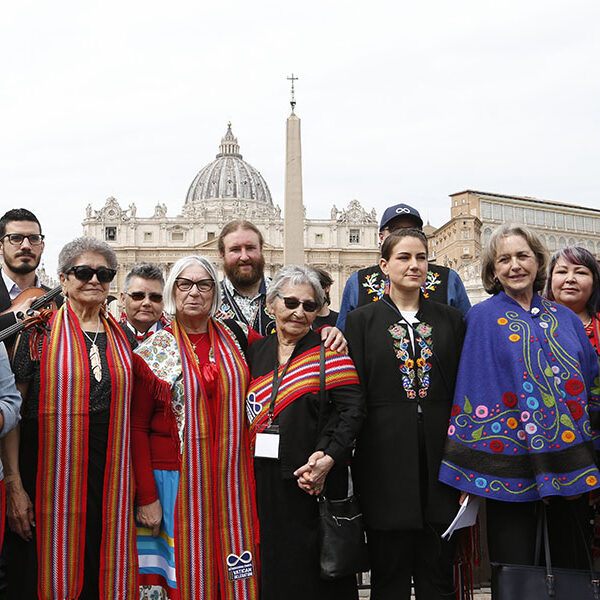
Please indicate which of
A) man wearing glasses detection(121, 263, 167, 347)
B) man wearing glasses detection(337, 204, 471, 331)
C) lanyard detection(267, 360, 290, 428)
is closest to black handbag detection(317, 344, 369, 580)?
lanyard detection(267, 360, 290, 428)

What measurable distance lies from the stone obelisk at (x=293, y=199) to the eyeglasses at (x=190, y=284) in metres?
7.54

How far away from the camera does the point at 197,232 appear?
2290 inches

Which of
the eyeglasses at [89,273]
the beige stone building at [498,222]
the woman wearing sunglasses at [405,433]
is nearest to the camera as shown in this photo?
the woman wearing sunglasses at [405,433]

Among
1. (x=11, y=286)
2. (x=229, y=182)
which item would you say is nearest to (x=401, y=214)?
(x=11, y=286)

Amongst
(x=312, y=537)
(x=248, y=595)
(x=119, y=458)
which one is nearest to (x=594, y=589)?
(x=312, y=537)

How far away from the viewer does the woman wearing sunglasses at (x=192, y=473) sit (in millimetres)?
2867

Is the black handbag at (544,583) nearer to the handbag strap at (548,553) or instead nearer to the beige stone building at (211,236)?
the handbag strap at (548,553)

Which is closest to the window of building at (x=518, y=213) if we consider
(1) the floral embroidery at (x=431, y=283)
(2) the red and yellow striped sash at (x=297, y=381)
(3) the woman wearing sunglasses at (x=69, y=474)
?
(1) the floral embroidery at (x=431, y=283)

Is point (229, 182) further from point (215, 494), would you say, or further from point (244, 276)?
point (215, 494)

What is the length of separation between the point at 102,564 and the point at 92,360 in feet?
2.97

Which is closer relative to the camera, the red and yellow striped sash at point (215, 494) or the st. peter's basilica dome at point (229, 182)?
the red and yellow striped sash at point (215, 494)

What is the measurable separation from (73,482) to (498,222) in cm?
5054

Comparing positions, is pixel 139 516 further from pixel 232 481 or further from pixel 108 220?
pixel 108 220

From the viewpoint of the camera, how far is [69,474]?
2.81m
